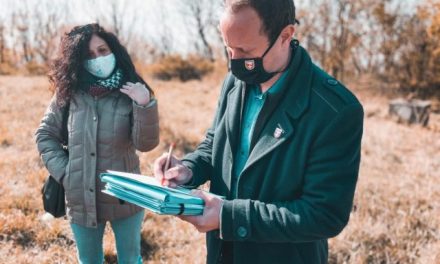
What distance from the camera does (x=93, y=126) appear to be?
7.76 ft

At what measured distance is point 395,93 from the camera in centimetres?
1886

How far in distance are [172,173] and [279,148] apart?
1.40ft

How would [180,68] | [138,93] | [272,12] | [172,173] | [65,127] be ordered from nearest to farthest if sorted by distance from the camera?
[272,12] < [172,173] < [138,93] < [65,127] < [180,68]

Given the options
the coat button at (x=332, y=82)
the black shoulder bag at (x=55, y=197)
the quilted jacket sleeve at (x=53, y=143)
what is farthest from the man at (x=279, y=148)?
the black shoulder bag at (x=55, y=197)

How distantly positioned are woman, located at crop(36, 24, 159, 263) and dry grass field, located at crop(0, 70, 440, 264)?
105 cm

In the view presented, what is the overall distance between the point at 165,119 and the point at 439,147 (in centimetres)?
582

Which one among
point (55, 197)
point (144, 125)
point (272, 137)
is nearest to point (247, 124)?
point (272, 137)

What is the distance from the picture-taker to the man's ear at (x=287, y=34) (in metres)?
1.46

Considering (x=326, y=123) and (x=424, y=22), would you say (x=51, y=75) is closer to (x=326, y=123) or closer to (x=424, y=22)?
(x=326, y=123)

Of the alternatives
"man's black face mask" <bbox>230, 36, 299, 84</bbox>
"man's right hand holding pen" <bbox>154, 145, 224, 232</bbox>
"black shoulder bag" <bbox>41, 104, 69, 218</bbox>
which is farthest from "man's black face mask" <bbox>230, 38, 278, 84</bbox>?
"black shoulder bag" <bbox>41, 104, 69, 218</bbox>

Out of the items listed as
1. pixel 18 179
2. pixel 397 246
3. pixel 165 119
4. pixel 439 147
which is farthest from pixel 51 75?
pixel 439 147

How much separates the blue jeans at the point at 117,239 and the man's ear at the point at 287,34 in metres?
1.50

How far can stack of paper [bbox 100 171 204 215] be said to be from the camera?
4.68 ft

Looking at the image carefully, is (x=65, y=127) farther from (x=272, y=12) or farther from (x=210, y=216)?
(x=272, y=12)
